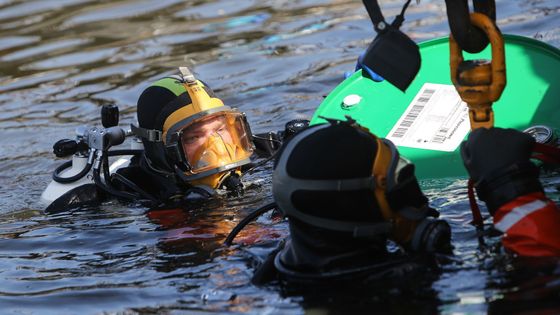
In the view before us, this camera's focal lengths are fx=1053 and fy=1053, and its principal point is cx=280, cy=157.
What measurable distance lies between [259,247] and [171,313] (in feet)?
2.25

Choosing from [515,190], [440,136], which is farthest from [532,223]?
[440,136]

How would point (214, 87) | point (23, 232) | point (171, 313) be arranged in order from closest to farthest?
point (171, 313), point (23, 232), point (214, 87)

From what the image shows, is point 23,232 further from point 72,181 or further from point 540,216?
point 540,216

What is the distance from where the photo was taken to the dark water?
3.83 m

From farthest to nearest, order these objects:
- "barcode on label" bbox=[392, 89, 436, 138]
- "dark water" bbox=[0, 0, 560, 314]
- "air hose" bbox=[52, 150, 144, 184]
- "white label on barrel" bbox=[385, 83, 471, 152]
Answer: "air hose" bbox=[52, 150, 144, 184]
"barcode on label" bbox=[392, 89, 436, 138]
"white label on barrel" bbox=[385, 83, 471, 152]
"dark water" bbox=[0, 0, 560, 314]

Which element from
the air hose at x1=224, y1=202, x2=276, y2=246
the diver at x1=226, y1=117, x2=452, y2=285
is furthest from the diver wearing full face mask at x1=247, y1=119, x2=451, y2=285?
the air hose at x1=224, y1=202, x2=276, y2=246

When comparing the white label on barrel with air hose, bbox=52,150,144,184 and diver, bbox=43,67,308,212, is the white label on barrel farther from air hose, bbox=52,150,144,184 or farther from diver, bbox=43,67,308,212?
air hose, bbox=52,150,144,184

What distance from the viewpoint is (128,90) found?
9.32 meters

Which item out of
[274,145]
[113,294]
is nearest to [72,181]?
[274,145]

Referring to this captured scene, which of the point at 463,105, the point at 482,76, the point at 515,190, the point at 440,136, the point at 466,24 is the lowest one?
the point at 440,136

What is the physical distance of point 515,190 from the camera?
3.48 m

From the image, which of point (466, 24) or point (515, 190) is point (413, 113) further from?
point (515, 190)

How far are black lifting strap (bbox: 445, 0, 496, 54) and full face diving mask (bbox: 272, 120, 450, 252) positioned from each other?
1.45 feet

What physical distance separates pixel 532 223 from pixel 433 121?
2.04 m
